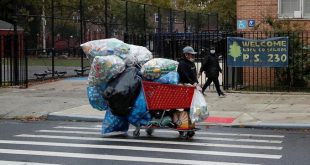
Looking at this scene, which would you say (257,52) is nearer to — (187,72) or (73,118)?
(73,118)

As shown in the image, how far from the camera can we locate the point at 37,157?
8359 mm

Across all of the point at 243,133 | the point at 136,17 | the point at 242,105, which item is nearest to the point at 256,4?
the point at 242,105

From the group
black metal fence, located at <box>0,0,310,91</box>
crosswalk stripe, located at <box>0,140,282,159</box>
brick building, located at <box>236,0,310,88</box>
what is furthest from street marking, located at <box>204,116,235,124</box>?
brick building, located at <box>236,0,310,88</box>

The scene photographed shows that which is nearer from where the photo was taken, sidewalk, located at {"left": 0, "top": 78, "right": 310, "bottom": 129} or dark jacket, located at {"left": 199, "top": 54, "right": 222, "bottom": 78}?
sidewalk, located at {"left": 0, "top": 78, "right": 310, "bottom": 129}

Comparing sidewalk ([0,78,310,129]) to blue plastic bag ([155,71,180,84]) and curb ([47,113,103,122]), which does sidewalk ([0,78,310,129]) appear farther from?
blue plastic bag ([155,71,180,84])

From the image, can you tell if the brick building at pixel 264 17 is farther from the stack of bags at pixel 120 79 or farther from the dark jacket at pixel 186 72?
the stack of bags at pixel 120 79

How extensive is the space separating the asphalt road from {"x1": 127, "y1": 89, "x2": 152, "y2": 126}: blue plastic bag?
1.10 ft

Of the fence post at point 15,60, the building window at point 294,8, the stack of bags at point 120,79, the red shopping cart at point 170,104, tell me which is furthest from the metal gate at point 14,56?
the red shopping cart at point 170,104

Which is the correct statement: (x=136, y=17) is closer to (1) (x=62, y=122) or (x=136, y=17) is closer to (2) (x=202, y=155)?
(1) (x=62, y=122)

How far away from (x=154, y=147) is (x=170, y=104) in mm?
1002

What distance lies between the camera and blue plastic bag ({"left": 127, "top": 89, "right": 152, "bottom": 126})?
989 cm

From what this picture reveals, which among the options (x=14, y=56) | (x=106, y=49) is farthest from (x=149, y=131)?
(x=14, y=56)

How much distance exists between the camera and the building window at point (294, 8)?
18312 mm

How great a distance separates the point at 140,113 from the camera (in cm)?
991
